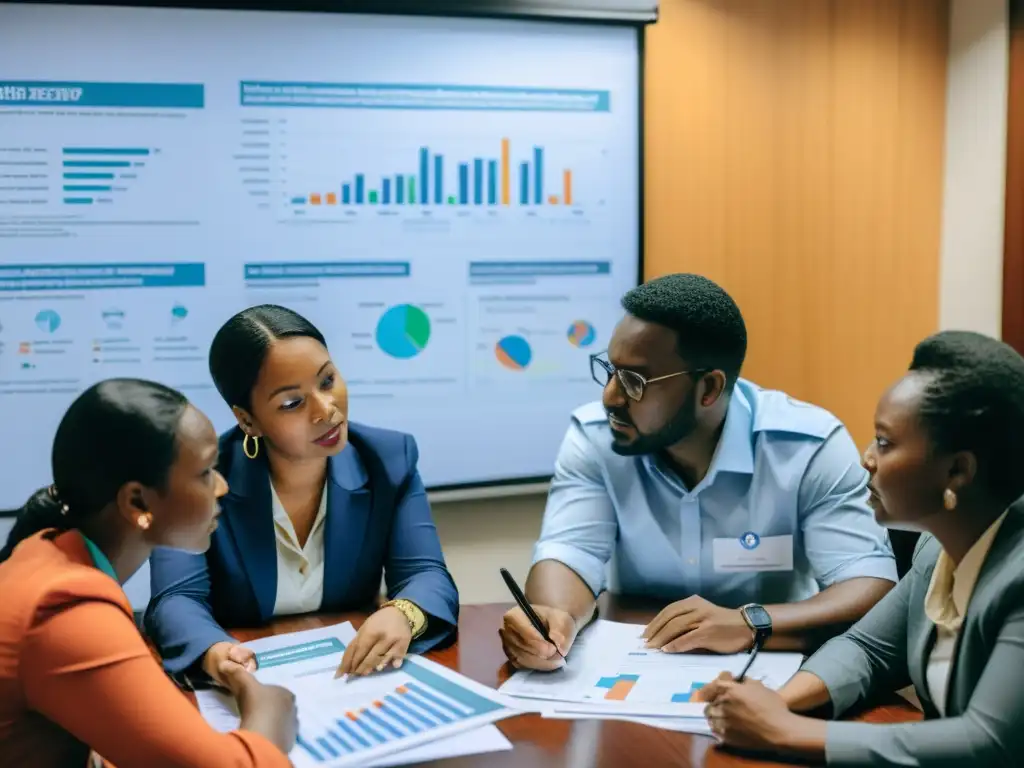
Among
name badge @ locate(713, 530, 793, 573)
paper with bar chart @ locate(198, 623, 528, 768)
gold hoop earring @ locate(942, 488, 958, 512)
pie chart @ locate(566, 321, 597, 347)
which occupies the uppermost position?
pie chart @ locate(566, 321, 597, 347)

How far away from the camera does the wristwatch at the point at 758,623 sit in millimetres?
1698

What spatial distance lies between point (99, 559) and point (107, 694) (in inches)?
8.2

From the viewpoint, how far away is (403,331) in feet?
9.94

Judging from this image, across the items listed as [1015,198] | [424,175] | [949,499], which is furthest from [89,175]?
[1015,198]

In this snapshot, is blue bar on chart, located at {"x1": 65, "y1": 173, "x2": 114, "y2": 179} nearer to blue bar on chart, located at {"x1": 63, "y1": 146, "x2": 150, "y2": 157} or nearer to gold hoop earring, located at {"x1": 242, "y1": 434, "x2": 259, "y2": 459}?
blue bar on chart, located at {"x1": 63, "y1": 146, "x2": 150, "y2": 157}

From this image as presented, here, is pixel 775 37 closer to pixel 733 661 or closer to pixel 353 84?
pixel 353 84

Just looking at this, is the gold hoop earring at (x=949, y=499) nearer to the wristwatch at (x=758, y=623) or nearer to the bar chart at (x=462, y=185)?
the wristwatch at (x=758, y=623)

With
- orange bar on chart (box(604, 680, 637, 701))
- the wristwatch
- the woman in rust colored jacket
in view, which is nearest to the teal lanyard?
the woman in rust colored jacket

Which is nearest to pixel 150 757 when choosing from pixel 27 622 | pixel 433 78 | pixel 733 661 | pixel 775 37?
pixel 27 622

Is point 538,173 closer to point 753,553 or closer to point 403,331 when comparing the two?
point 403,331

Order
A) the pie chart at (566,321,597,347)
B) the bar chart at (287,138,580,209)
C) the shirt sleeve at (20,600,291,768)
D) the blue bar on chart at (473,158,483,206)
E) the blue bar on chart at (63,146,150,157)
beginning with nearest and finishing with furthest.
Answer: the shirt sleeve at (20,600,291,768) < the blue bar on chart at (63,146,150,157) < the bar chart at (287,138,580,209) < the blue bar on chart at (473,158,483,206) < the pie chart at (566,321,597,347)

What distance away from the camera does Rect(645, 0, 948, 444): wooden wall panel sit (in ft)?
10.5

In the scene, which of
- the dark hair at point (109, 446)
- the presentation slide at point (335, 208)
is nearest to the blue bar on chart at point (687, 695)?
the dark hair at point (109, 446)

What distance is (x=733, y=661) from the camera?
1654 millimetres
